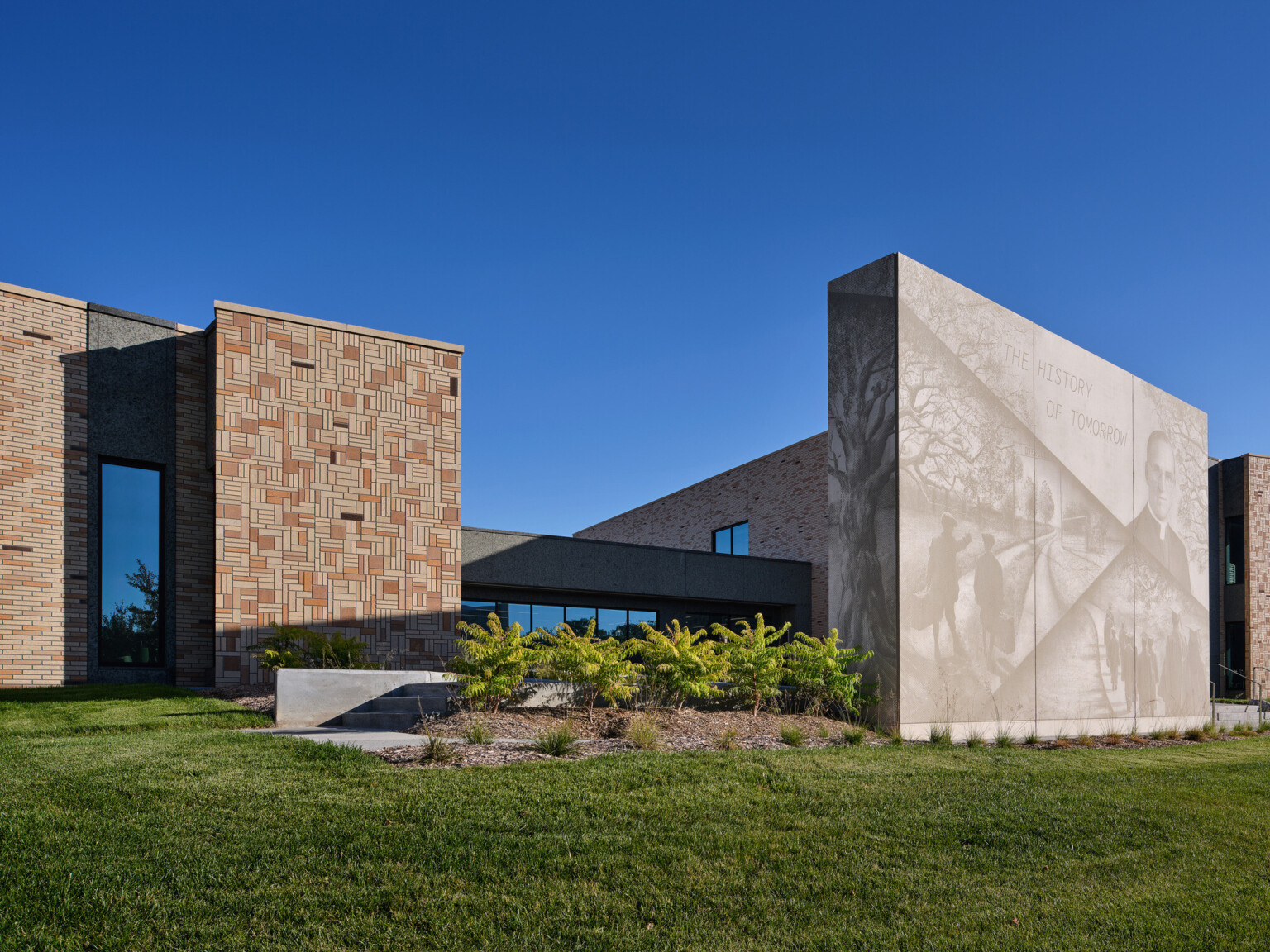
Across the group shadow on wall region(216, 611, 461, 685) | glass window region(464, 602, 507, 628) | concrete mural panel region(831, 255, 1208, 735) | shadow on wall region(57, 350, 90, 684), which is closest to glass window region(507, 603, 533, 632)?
glass window region(464, 602, 507, 628)

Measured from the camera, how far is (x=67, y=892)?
402cm

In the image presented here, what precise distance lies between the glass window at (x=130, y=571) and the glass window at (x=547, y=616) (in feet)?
30.7

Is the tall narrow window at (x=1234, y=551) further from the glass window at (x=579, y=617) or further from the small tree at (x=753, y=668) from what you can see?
the small tree at (x=753, y=668)

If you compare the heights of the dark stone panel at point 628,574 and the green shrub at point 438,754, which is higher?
the dark stone panel at point 628,574

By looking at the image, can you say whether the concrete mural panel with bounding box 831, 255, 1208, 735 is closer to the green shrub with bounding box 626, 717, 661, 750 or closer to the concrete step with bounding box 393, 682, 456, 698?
the green shrub with bounding box 626, 717, 661, 750

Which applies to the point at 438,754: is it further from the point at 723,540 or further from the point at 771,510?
the point at 723,540

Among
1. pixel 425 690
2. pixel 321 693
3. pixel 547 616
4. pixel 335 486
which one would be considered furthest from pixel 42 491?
pixel 547 616

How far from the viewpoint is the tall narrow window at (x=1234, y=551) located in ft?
101

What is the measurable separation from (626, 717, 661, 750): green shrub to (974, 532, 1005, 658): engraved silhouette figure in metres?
7.18

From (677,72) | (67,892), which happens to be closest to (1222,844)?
(67,892)

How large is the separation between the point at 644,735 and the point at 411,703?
4252 millimetres

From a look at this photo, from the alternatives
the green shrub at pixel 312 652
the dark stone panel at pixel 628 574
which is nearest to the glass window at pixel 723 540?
the dark stone panel at pixel 628 574

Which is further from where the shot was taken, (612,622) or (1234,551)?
(1234,551)

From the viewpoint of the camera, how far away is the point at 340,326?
18.2 meters
